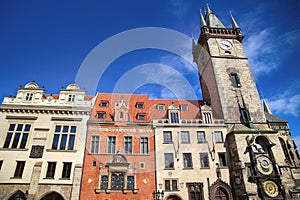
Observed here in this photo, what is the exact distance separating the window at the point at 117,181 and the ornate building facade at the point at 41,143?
136 inches

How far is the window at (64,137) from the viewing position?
22.1 meters

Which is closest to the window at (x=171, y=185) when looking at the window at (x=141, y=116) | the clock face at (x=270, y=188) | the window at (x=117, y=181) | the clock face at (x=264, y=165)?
the window at (x=117, y=181)

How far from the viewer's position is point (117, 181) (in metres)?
21.6

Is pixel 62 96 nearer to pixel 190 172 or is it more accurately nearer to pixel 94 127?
pixel 94 127

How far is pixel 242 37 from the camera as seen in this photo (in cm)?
3475

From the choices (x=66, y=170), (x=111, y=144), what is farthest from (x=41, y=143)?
(x=111, y=144)

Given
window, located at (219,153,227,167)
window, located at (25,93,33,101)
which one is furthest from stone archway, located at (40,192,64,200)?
window, located at (219,153,227,167)

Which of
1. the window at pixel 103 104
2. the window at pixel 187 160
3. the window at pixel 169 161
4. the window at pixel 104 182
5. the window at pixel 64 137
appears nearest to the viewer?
the window at pixel 104 182

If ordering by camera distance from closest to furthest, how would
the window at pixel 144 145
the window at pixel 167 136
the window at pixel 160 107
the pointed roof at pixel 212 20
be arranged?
the window at pixel 144 145 → the window at pixel 167 136 → the window at pixel 160 107 → the pointed roof at pixel 212 20

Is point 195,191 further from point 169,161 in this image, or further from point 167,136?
point 167,136

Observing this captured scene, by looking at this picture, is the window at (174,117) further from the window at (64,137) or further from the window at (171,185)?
the window at (64,137)

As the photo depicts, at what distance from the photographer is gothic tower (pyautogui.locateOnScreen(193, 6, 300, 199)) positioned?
21438 mm

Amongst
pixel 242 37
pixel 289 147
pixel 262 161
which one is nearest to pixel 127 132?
pixel 262 161

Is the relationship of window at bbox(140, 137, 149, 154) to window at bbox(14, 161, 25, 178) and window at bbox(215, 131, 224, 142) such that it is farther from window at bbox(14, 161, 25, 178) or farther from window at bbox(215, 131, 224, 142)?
window at bbox(14, 161, 25, 178)
